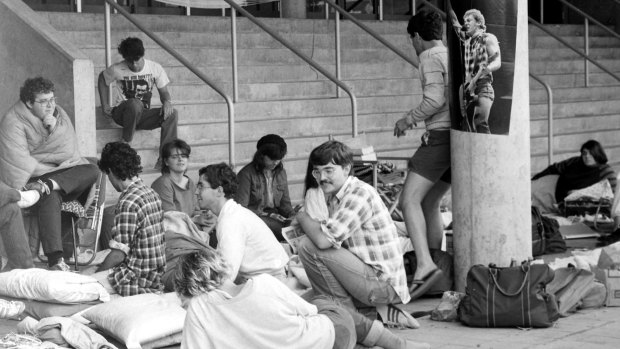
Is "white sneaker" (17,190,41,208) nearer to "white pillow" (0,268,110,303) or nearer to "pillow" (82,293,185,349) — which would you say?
"white pillow" (0,268,110,303)

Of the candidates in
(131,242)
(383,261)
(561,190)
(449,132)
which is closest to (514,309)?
(383,261)

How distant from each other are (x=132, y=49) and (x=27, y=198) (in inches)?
99.1

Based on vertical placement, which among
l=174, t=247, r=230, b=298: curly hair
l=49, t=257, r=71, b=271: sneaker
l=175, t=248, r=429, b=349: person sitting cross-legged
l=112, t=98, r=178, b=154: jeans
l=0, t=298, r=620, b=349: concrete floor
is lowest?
l=0, t=298, r=620, b=349: concrete floor

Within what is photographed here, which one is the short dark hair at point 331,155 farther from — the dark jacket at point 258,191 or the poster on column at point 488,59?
the dark jacket at point 258,191

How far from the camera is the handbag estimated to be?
25.3 feet

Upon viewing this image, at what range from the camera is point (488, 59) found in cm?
848

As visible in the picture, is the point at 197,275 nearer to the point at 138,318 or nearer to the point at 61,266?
the point at 138,318

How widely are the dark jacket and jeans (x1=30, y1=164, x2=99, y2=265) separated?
131 centimetres

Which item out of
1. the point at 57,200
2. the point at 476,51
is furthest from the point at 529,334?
the point at 57,200

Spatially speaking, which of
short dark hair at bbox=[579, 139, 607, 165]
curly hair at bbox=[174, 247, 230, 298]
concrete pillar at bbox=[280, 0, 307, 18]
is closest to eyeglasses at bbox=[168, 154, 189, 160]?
curly hair at bbox=[174, 247, 230, 298]

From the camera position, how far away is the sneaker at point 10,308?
7809 millimetres

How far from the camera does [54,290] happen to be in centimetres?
782

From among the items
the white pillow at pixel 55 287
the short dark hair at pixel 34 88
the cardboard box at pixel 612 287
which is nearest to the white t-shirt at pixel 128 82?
the short dark hair at pixel 34 88

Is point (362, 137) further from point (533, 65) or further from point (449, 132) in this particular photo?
point (533, 65)
